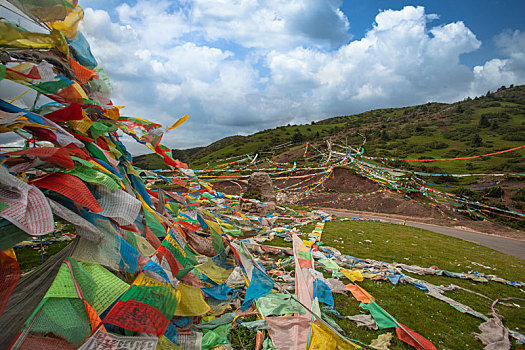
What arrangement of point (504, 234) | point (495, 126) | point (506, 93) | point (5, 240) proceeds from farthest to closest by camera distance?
point (506, 93) → point (495, 126) → point (504, 234) → point (5, 240)

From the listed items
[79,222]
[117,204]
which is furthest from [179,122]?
[79,222]

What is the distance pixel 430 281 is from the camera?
278 inches

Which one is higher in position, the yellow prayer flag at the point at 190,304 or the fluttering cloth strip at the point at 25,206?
the fluttering cloth strip at the point at 25,206

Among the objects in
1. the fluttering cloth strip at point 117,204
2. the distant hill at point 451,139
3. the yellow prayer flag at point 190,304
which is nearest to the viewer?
the fluttering cloth strip at point 117,204

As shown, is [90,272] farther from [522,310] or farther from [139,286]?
[522,310]

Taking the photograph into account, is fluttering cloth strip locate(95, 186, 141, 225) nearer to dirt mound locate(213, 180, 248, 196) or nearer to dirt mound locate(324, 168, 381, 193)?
dirt mound locate(213, 180, 248, 196)

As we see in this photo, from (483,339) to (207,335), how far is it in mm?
5155

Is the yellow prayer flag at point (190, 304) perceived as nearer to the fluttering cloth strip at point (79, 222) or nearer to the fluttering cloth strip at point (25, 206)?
the fluttering cloth strip at point (79, 222)

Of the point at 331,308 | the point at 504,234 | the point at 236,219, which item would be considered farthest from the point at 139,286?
the point at 504,234

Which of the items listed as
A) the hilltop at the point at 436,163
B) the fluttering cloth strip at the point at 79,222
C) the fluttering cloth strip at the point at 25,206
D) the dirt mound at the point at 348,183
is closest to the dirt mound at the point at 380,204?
the hilltop at the point at 436,163

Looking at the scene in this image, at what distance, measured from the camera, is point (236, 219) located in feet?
31.4

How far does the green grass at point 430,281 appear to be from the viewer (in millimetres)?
4621

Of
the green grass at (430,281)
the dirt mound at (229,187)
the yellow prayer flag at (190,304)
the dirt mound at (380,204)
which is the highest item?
the yellow prayer flag at (190,304)

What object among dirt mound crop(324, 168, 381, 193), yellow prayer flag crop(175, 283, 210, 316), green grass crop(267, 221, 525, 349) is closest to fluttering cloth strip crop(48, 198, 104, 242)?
yellow prayer flag crop(175, 283, 210, 316)
